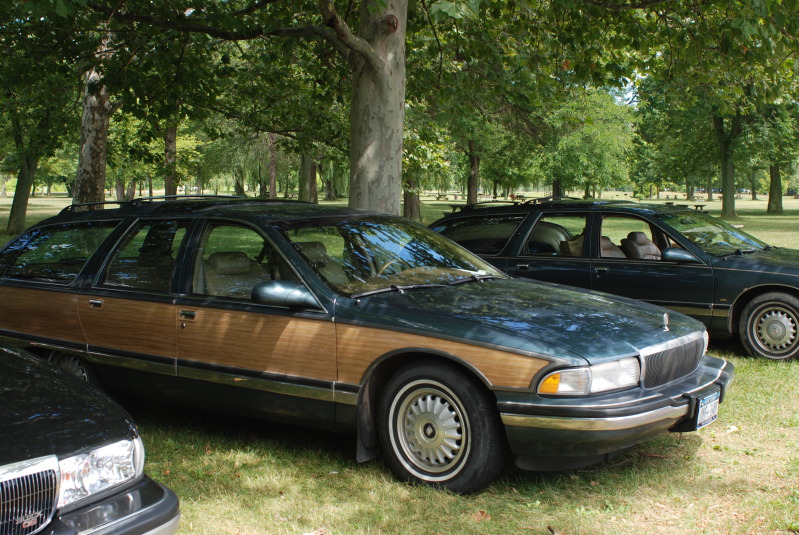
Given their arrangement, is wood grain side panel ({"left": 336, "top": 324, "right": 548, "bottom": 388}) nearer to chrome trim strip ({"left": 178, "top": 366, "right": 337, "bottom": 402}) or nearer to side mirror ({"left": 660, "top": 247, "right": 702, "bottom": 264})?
chrome trim strip ({"left": 178, "top": 366, "right": 337, "bottom": 402})

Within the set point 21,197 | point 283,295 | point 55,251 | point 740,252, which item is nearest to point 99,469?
point 283,295

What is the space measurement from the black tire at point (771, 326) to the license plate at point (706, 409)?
3.42 m

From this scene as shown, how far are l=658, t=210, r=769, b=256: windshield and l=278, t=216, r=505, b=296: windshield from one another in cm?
333

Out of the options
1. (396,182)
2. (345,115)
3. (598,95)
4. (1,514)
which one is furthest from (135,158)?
(598,95)

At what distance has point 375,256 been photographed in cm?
526

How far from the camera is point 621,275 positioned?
8.22 m

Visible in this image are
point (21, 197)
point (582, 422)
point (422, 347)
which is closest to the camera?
point (582, 422)

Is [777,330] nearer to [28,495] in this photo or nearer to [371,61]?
[371,61]

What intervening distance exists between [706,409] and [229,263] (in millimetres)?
3089

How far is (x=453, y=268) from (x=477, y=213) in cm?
364

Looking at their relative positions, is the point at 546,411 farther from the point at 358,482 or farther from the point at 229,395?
the point at 229,395

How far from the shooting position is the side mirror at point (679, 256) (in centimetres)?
796

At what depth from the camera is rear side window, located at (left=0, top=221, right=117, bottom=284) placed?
5.87m

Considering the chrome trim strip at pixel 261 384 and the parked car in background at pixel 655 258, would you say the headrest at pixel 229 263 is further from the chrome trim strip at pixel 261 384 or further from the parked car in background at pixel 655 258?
the parked car in background at pixel 655 258
